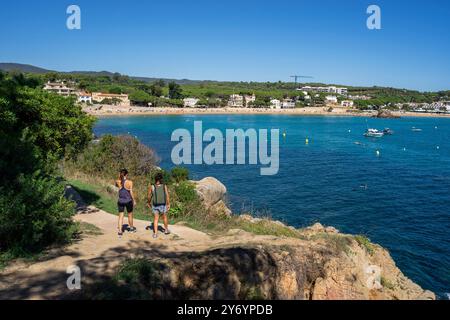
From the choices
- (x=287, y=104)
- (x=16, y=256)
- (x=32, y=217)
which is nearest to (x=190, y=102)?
(x=287, y=104)

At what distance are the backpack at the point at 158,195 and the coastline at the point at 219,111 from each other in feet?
353

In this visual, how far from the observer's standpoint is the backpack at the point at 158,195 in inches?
386

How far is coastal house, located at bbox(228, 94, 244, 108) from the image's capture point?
560 feet

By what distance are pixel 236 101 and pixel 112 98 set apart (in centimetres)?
5878

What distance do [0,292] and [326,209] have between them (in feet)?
80.4

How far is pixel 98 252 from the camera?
8312mm

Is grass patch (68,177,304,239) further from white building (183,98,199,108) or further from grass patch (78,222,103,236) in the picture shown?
white building (183,98,199,108)

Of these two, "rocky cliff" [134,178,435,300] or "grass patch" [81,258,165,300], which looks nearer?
"grass patch" [81,258,165,300]

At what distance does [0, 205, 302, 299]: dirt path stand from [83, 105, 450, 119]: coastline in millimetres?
106564

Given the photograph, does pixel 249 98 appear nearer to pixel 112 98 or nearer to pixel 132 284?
pixel 112 98

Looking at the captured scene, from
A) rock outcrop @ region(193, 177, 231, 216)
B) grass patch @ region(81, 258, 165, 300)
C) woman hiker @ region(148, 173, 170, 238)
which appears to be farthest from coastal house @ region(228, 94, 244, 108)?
grass patch @ region(81, 258, 165, 300)

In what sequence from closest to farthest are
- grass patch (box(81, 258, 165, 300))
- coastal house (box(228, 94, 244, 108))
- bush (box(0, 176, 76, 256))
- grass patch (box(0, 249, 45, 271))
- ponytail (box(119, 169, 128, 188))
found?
grass patch (box(81, 258, 165, 300)) → grass patch (box(0, 249, 45, 271)) → bush (box(0, 176, 76, 256)) → ponytail (box(119, 169, 128, 188)) → coastal house (box(228, 94, 244, 108))

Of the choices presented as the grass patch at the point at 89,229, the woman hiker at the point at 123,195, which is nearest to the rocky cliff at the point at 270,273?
the woman hiker at the point at 123,195
